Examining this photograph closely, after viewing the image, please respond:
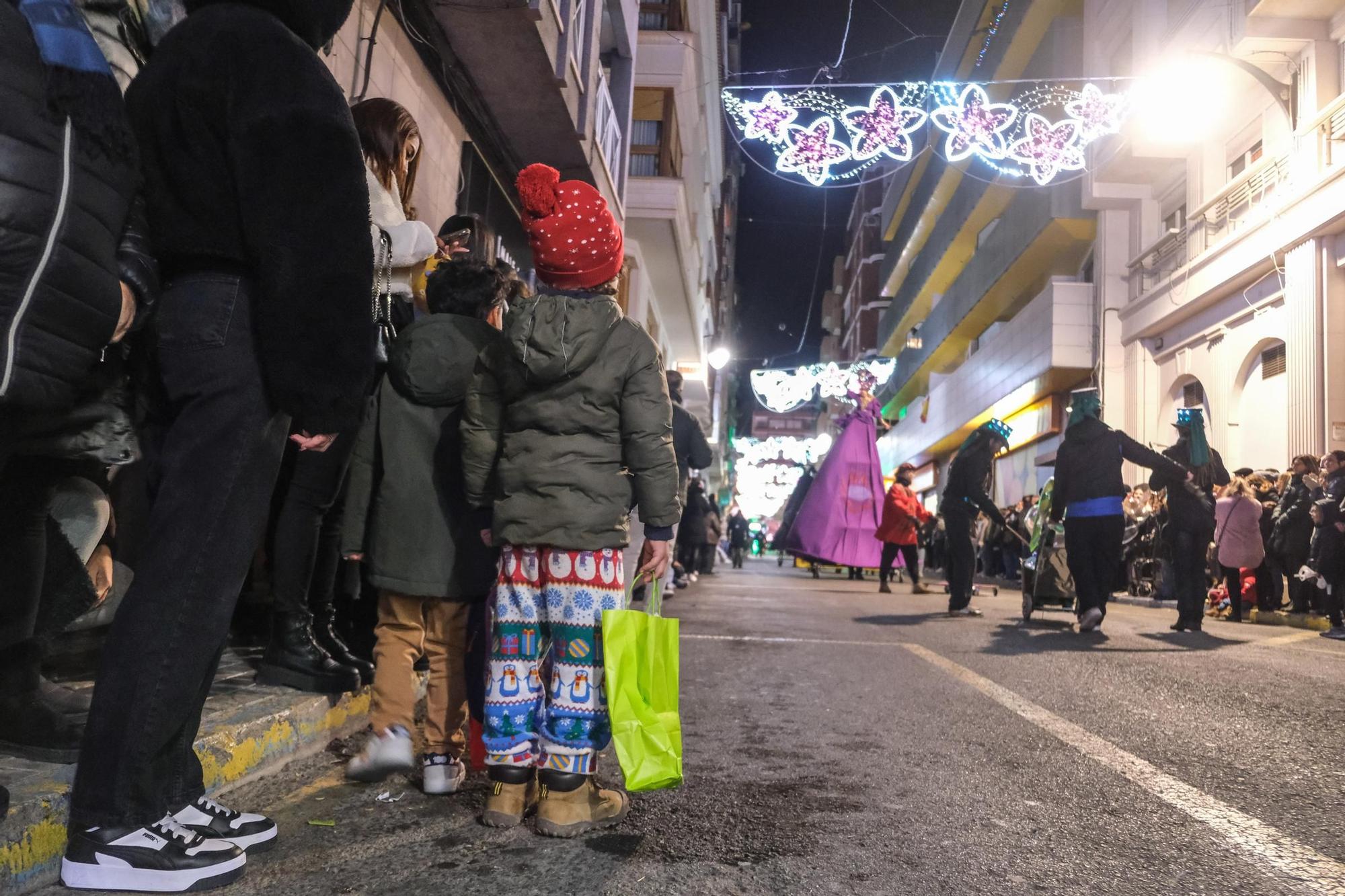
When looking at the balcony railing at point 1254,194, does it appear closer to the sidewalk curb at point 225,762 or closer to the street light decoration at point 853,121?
the street light decoration at point 853,121

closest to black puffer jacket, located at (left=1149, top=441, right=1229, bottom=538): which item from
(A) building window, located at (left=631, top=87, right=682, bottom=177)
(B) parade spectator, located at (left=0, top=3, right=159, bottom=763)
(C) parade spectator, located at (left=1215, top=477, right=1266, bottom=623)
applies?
(C) parade spectator, located at (left=1215, top=477, right=1266, bottom=623)

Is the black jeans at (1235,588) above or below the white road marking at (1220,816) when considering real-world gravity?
above

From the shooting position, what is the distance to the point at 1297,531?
474 inches

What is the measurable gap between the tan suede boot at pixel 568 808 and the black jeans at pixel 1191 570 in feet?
27.0

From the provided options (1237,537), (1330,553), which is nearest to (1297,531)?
(1237,537)

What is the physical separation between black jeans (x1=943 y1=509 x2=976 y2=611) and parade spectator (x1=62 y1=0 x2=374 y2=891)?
908 cm

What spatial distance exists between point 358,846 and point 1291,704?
4491 mm

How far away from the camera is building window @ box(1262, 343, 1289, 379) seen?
16.7 meters

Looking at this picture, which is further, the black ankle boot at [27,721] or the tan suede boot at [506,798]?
the tan suede boot at [506,798]

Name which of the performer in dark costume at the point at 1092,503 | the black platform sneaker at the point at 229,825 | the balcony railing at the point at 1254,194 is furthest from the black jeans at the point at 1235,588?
the black platform sneaker at the point at 229,825

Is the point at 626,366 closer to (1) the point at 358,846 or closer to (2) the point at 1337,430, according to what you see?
(1) the point at 358,846

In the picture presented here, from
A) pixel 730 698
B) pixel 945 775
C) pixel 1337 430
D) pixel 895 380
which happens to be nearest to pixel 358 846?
pixel 945 775

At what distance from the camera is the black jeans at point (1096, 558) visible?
8.64m

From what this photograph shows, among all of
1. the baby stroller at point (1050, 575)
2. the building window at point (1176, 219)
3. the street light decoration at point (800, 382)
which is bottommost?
the baby stroller at point (1050, 575)
